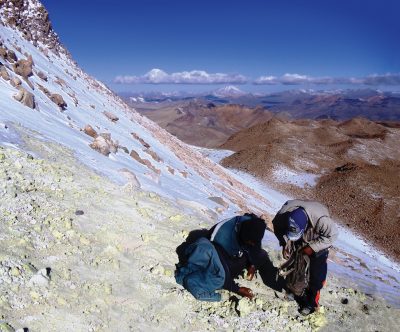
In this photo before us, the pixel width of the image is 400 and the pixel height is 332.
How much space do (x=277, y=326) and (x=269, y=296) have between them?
764 millimetres

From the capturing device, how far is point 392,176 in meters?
30.3

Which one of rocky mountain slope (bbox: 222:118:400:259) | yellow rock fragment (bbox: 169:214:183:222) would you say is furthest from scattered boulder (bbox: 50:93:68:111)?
rocky mountain slope (bbox: 222:118:400:259)

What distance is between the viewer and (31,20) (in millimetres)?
20953

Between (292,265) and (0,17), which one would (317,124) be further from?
(292,265)

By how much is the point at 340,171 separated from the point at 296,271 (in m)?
27.2

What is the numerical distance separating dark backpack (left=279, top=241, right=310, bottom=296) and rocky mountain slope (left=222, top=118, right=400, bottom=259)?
1479 cm

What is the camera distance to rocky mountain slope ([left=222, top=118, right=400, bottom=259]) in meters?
22.9

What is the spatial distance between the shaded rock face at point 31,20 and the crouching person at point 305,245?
17790mm

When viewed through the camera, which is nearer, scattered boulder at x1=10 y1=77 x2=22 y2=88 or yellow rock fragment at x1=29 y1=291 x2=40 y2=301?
yellow rock fragment at x1=29 y1=291 x2=40 y2=301

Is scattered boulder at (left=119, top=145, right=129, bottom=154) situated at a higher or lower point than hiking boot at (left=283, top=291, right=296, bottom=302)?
higher

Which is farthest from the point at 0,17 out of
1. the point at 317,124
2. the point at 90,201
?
the point at 317,124

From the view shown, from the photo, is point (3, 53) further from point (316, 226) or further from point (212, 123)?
point (212, 123)

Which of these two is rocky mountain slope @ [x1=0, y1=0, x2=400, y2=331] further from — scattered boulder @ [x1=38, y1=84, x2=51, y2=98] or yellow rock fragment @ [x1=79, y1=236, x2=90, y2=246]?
scattered boulder @ [x1=38, y1=84, x2=51, y2=98]

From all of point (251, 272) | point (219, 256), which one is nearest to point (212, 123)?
point (251, 272)
